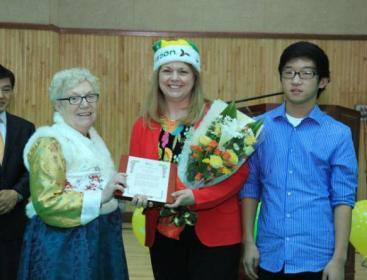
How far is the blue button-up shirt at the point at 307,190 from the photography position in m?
2.43

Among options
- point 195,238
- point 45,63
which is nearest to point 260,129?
point 195,238

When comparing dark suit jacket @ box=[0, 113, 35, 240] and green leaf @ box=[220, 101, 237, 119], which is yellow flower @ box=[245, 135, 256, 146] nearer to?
green leaf @ box=[220, 101, 237, 119]

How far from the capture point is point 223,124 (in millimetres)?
2510

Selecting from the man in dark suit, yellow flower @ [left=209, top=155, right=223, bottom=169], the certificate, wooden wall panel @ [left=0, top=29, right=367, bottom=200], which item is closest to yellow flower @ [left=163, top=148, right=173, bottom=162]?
the certificate

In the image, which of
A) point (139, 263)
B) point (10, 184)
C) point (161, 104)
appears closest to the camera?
point (161, 104)

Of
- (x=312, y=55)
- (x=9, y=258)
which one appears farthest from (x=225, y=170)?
(x=9, y=258)

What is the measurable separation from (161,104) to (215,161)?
0.51 m

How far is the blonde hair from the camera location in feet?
8.79

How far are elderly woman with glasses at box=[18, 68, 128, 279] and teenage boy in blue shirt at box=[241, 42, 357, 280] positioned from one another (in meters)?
0.73

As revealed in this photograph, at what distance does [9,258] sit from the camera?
11.6ft

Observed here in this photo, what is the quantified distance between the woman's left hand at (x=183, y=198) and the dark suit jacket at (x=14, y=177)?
1448 mm

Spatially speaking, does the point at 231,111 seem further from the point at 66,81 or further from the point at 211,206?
the point at 66,81

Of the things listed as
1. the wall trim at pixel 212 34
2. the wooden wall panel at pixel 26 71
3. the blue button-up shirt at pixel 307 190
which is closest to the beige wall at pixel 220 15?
the wall trim at pixel 212 34

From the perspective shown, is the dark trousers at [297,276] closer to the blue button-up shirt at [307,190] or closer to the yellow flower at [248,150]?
the blue button-up shirt at [307,190]
